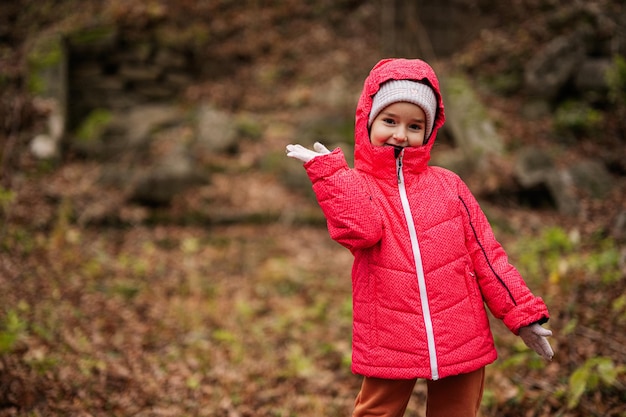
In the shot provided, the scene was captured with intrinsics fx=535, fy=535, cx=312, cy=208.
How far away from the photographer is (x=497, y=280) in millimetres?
2354

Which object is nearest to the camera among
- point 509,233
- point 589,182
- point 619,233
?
point 619,233

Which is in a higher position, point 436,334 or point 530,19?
point 530,19

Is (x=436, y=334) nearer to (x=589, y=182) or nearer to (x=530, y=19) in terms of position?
(x=589, y=182)

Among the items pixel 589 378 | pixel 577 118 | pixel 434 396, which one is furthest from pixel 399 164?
pixel 577 118

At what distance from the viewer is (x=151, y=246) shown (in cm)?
750

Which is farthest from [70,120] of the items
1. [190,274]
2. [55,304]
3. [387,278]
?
[387,278]

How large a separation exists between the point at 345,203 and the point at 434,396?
1.01 m

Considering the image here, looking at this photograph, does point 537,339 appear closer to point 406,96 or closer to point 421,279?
point 421,279

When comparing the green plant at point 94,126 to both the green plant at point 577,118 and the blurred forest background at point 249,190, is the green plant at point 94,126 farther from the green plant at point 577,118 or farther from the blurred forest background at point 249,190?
the green plant at point 577,118

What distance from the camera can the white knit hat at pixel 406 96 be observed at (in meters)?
2.29

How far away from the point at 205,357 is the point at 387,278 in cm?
320

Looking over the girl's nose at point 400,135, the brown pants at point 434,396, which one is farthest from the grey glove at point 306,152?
the brown pants at point 434,396

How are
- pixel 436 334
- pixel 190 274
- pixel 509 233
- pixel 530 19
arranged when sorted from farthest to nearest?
1. pixel 530 19
2. pixel 509 233
3. pixel 190 274
4. pixel 436 334

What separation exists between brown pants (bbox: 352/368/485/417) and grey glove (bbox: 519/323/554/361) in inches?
10.4
